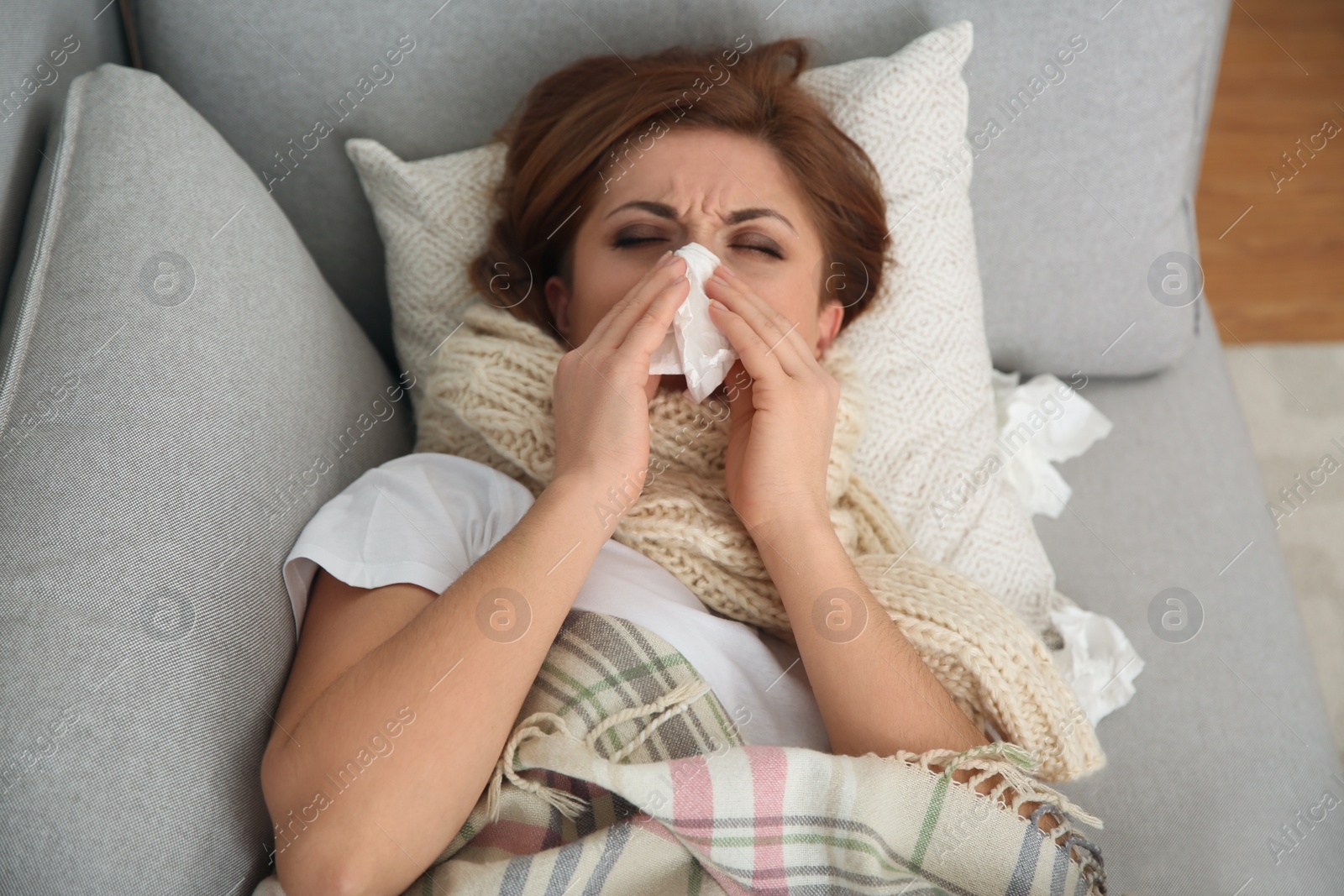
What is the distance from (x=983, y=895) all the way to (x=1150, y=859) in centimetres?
43

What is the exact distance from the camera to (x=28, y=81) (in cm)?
121

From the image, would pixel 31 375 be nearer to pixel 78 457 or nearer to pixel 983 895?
pixel 78 457

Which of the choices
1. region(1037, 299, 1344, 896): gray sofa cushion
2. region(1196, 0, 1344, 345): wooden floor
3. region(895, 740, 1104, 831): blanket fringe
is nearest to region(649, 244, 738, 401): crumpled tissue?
region(895, 740, 1104, 831): blanket fringe

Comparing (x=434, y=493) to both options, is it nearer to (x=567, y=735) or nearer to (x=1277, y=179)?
(x=567, y=735)

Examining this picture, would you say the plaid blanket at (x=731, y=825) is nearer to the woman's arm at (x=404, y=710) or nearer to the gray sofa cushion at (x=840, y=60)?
the woman's arm at (x=404, y=710)

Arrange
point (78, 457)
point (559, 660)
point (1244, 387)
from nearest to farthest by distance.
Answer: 1. point (78, 457)
2. point (559, 660)
3. point (1244, 387)

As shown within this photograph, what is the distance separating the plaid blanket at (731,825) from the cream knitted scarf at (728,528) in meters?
0.14

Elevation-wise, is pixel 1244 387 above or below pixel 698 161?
below

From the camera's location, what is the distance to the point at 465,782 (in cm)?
96

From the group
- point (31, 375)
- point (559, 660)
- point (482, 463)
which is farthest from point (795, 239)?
point (31, 375)

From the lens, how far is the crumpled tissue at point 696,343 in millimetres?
1189

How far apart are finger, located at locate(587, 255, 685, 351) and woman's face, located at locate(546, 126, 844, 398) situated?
0.32ft

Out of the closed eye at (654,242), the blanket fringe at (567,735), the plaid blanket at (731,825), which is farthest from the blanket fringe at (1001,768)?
the closed eye at (654,242)

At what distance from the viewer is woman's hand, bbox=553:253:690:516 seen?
114 centimetres
